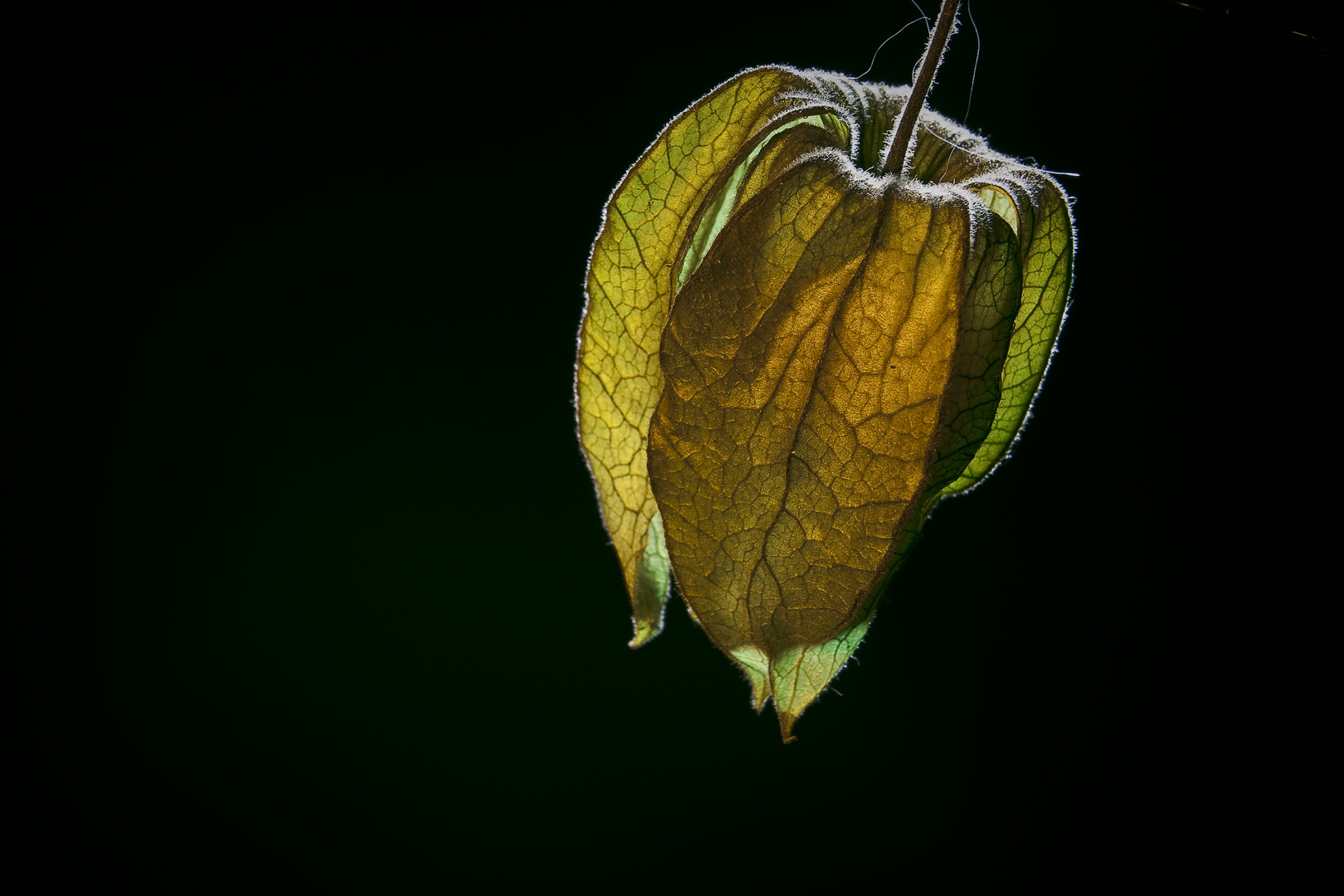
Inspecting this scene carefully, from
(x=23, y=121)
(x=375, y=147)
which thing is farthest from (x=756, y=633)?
(x=23, y=121)

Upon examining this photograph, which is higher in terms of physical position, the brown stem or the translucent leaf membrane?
the brown stem

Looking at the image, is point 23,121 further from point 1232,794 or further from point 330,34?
point 1232,794

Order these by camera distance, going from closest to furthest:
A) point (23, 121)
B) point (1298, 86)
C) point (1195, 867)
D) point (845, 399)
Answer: point (845, 399)
point (1298, 86)
point (23, 121)
point (1195, 867)

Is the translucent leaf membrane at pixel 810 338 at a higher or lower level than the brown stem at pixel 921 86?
lower

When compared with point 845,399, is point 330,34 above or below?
above
